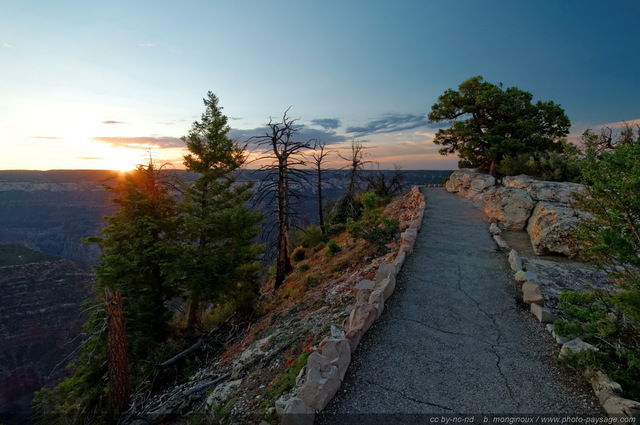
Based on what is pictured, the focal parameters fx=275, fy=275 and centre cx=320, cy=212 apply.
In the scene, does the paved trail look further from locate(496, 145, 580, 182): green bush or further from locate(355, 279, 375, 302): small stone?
locate(496, 145, 580, 182): green bush

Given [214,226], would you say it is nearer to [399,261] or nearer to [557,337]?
[399,261]

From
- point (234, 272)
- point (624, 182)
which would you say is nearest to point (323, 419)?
point (624, 182)

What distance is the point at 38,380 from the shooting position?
4262 centimetres

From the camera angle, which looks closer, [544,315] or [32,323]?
[544,315]

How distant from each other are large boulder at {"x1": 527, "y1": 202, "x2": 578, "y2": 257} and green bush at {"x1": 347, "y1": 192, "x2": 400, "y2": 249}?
4.64 metres

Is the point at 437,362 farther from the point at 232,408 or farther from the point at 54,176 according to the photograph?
the point at 54,176

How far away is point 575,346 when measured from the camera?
14.7 ft

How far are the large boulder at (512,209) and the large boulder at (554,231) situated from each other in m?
1.20

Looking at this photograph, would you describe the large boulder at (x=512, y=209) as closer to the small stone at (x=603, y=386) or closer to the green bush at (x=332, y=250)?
the green bush at (x=332, y=250)

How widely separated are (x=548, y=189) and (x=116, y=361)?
16.1 meters

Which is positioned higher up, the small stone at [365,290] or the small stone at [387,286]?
the small stone at [387,286]

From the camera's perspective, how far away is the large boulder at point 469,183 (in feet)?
55.3

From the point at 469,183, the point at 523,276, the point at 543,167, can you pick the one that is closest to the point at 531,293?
the point at 523,276

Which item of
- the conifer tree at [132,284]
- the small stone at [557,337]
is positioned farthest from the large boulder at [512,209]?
the conifer tree at [132,284]
